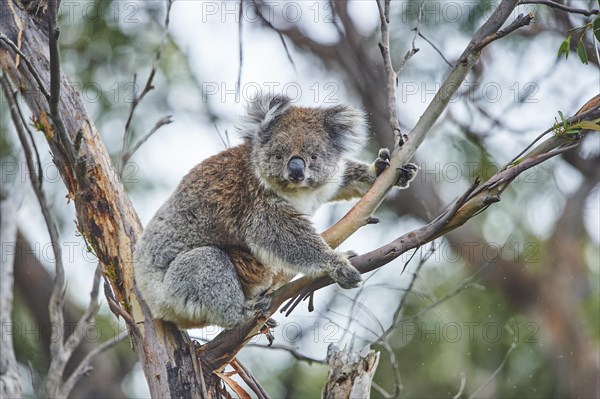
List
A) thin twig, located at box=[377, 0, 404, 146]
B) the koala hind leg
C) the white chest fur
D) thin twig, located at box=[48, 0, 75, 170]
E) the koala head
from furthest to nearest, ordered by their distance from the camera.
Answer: the white chest fur, the koala head, the koala hind leg, thin twig, located at box=[377, 0, 404, 146], thin twig, located at box=[48, 0, 75, 170]

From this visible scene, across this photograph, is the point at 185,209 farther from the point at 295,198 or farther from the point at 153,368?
the point at 153,368

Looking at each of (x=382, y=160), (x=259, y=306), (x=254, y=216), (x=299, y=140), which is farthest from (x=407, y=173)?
(x=259, y=306)

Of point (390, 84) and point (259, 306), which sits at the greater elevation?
point (390, 84)

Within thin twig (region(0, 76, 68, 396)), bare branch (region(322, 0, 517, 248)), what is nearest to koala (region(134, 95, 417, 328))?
bare branch (region(322, 0, 517, 248))

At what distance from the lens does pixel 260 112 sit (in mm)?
5574

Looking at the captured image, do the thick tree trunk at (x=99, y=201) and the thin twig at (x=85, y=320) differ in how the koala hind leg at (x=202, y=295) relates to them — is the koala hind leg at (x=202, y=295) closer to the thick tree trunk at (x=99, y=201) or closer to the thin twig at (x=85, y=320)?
the thick tree trunk at (x=99, y=201)

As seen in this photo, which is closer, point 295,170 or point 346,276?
point 346,276

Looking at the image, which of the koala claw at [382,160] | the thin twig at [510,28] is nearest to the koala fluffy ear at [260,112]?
the koala claw at [382,160]

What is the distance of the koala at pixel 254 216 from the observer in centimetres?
475

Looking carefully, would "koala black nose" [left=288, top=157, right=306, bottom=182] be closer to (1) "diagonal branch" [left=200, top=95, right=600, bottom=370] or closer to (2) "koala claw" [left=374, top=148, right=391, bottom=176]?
(2) "koala claw" [left=374, top=148, right=391, bottom=176]

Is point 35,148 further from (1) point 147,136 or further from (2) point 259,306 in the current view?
(2) point 259,306

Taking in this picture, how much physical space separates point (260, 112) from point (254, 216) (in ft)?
3.06

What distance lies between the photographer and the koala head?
17.3 ft

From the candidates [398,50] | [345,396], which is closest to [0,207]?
[345,396]
